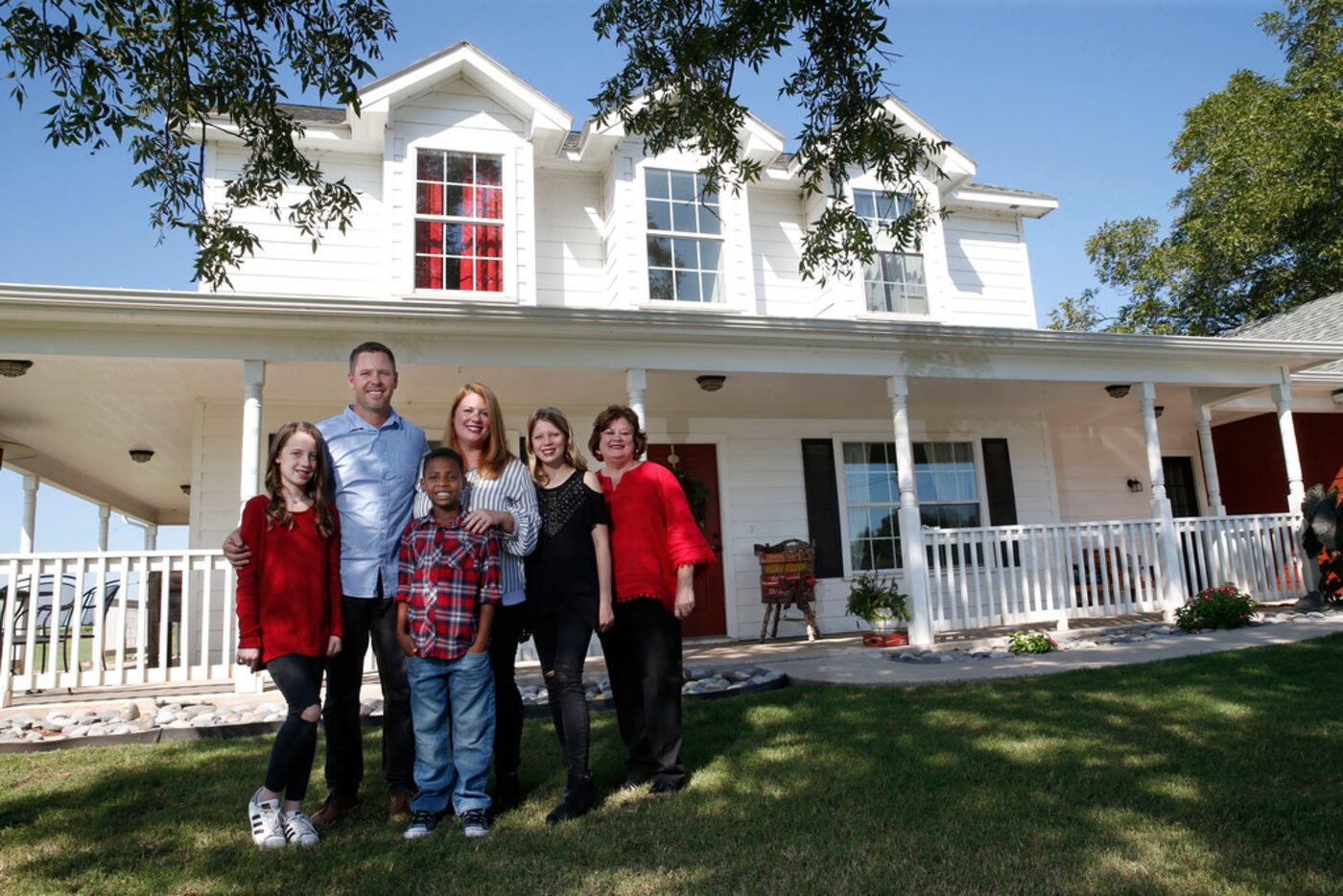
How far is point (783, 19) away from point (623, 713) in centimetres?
379

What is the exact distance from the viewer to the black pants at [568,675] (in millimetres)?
3002

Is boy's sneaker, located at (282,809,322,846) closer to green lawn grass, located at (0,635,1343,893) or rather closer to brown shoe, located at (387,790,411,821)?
green lawn grass, located at (0,635,1343,893)

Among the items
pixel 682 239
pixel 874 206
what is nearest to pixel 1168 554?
pixel 874 206

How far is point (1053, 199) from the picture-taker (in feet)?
35.1

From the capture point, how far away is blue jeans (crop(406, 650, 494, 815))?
9.29ft

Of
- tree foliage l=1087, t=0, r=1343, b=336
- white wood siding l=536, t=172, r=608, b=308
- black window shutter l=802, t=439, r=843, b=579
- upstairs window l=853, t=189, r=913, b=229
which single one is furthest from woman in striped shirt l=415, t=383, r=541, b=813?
tree foliage l=1087, t=0, r=1343, b=336

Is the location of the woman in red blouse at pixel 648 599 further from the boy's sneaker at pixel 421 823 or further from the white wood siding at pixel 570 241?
the white wood siding at pixel 570 241

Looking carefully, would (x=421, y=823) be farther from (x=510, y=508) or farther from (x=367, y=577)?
(x=510, y=508)

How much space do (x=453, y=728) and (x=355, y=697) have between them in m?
0.41

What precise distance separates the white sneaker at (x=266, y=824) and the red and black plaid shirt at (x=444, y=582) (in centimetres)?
66

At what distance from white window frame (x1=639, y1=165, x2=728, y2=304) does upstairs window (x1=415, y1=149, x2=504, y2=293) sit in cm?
146

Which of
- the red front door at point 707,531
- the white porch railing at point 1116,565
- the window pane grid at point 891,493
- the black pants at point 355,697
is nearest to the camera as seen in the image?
the black pants at point 355,697

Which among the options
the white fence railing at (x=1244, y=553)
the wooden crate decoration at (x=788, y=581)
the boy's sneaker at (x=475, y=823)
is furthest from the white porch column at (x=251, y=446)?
the white fence railing at (x=1244, y=553)

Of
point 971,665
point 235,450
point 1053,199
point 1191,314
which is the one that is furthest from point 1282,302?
point 235,450
